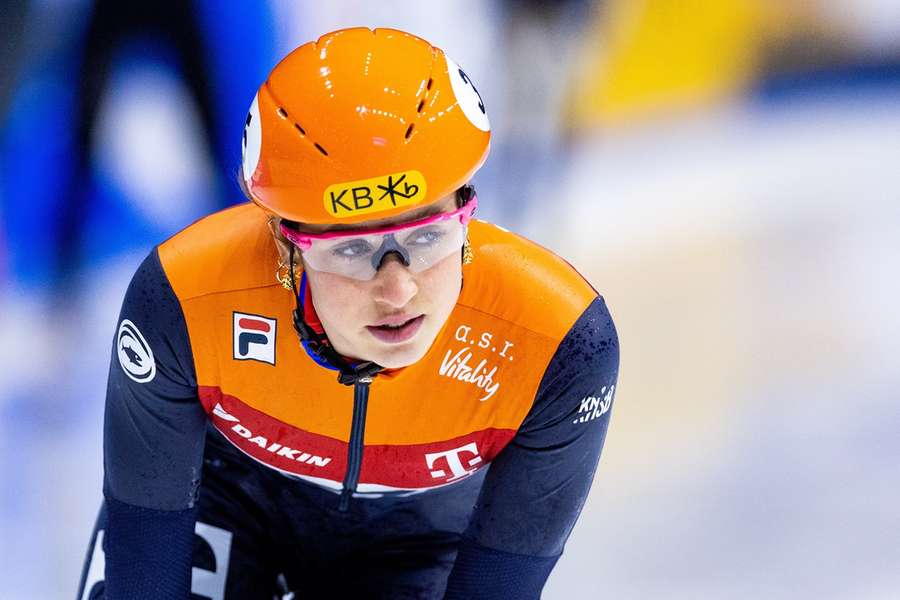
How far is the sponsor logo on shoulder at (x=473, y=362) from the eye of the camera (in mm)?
2082

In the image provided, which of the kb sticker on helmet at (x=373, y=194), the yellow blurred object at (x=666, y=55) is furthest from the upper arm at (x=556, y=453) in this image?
the yellow blurred object at (x=666, y=55)

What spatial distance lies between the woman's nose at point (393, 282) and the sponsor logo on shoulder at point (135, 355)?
46 centimetres

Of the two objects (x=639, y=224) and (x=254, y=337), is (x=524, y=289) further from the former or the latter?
(x=639, y=224)

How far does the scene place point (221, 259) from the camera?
208cm

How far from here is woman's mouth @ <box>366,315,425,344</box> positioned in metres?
1.86

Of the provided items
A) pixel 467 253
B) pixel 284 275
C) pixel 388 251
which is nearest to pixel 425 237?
pixel 388 251

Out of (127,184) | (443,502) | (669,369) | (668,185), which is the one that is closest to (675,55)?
(668,185)

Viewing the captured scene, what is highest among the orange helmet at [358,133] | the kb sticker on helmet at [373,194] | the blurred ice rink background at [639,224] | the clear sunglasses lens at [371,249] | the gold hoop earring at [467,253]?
the orange helmet at [358,133]

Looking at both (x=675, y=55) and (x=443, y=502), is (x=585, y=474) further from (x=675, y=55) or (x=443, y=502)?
(x=675, y=55)

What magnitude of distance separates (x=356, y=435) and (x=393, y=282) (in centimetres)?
47

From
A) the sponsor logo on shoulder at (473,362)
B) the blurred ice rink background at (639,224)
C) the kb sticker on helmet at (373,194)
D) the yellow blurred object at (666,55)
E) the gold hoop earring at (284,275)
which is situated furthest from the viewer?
the yellow blurred object at (666,55)

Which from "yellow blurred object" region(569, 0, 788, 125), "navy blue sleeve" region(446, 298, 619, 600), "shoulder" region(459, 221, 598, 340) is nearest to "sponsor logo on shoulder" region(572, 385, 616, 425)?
"navy blue sleeve" region(446, 298, 619, 600)

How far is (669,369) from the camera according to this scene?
385 centimetres

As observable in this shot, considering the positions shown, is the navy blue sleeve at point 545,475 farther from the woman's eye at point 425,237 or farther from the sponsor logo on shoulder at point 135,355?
the sponsor logo on shoulder at point 135,355
